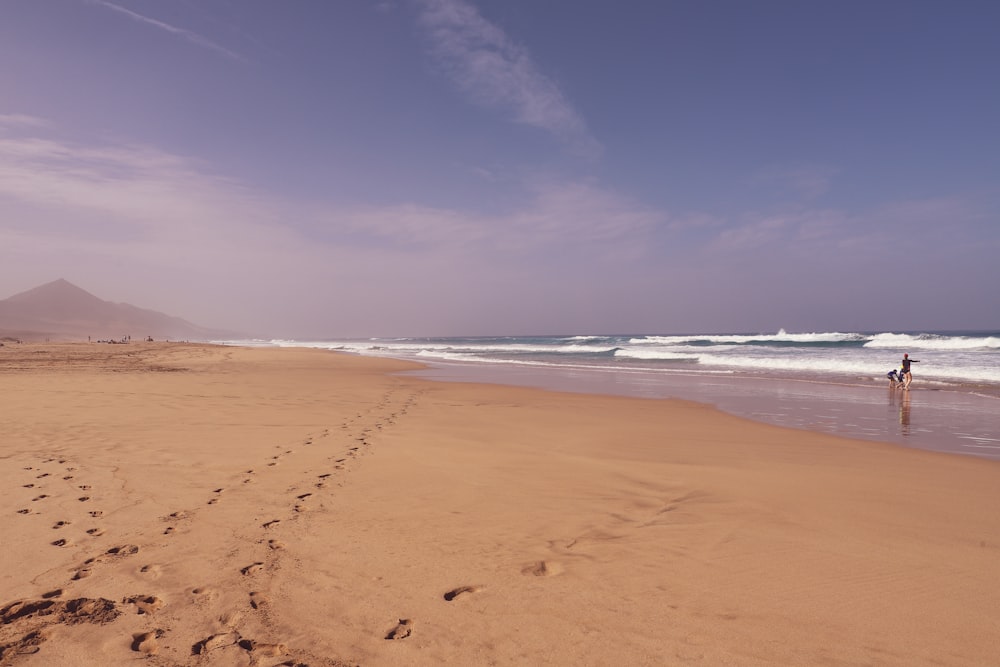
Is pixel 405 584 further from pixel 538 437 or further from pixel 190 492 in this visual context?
pixel 538 437

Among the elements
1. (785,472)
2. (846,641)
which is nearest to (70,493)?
(846,641)

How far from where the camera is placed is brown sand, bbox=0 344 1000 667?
271 centimetres

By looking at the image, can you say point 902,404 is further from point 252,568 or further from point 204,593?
point 204,593

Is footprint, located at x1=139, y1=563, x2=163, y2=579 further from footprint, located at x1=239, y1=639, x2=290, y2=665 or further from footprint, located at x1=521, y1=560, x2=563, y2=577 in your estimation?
footprint, located at x1=521, y1=560, x2=563, y2=577

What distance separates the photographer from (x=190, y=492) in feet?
16.7

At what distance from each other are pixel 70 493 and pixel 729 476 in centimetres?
704

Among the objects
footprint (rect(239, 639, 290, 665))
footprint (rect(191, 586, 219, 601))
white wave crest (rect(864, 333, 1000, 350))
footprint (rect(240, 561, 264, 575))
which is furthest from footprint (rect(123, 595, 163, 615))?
white wave crest (rect(864, 333, 1000, 350))

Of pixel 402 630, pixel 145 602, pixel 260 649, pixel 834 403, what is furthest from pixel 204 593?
pixel 834 403

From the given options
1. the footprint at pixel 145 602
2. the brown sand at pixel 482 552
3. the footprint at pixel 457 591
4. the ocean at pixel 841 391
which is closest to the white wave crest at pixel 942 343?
the ocean at pixel 841 391

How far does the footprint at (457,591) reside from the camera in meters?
3.18

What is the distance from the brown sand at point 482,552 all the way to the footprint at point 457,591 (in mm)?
44

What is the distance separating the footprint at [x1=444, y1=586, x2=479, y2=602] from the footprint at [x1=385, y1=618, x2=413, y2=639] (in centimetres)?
33

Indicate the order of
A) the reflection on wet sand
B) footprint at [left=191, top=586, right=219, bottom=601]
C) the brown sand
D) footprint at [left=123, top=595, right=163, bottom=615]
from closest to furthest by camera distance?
1. the brown sand
2. footprint at [left=123, top=595, right=163, bottom=615]
3. footprint at [left=191, top=586, right=219, bottom=601]
4. the reflection on wet sand

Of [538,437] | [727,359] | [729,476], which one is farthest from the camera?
[727,359]
